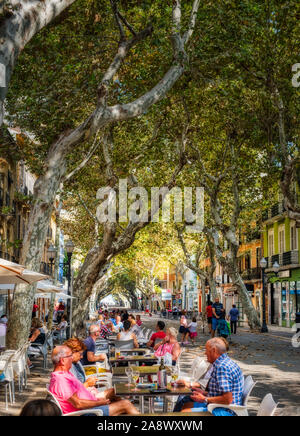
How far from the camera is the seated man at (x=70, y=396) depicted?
608 centimetres

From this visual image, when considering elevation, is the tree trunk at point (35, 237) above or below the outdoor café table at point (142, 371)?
above

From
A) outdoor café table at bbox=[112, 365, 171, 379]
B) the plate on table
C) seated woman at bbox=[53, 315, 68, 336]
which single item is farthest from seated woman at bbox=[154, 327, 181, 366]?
seated woman at bbox=[53, 315, 68, 336]

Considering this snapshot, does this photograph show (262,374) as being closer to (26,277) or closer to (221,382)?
(26,277)

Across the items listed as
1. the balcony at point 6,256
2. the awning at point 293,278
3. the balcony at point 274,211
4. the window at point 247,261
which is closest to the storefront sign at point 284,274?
the awning at point 293,278

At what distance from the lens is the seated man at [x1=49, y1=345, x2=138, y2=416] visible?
6082mm

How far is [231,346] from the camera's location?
23.1 metres

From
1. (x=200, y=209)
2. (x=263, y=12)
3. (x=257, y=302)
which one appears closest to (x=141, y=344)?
(x=263, y=12)

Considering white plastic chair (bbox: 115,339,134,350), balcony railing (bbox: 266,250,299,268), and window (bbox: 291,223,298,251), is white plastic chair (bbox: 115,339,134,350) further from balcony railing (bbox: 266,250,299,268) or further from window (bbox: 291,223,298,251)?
window (bbox: 291,223,298,251)

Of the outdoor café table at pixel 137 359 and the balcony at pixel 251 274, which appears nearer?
the outdoor café table at pixel 137 359

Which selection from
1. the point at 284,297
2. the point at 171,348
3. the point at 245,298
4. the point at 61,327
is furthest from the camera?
the point at 284,297

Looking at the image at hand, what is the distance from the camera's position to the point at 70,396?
6109 mm

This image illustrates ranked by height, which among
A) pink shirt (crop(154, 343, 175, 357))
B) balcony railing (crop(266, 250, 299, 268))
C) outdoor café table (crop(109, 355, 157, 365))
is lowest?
outdoor café table (crop(109, 355, 157, 365))

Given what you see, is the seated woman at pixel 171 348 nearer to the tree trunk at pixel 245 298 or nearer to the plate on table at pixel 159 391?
the plate on table at pixel 159 391

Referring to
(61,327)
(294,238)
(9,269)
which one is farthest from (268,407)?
(294,238)
